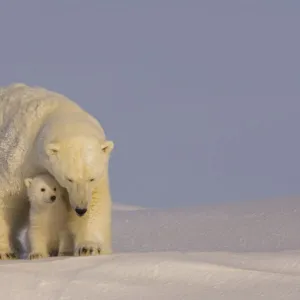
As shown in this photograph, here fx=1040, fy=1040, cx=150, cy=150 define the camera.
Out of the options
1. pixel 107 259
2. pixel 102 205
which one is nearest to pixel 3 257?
pixel 102 205

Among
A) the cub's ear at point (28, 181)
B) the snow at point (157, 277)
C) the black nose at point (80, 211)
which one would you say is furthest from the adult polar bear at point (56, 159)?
the snow at point (157, 277)

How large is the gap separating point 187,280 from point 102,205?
5.63 ft

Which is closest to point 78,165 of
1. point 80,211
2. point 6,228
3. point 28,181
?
point 80,211

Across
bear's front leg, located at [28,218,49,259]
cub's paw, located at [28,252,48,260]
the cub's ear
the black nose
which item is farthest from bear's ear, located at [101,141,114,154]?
cub's paw, located at [28,252,48,260]

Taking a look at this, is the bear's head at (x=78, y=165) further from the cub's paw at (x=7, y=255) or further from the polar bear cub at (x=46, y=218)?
the cub's paw at (x=7, y=255)

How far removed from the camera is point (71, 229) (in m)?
6.71

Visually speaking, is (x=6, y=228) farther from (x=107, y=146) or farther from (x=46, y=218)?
(x=107, y=146)

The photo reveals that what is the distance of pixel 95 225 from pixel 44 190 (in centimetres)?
42

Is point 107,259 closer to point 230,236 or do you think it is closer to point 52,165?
point 52,165

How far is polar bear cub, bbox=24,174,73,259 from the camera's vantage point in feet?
21.3

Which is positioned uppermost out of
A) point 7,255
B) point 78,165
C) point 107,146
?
point 107,146

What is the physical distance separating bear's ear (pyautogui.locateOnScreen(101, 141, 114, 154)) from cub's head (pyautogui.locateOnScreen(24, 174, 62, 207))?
0.38 meters

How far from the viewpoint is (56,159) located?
246 inches

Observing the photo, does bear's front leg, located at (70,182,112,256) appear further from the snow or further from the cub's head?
the snow
